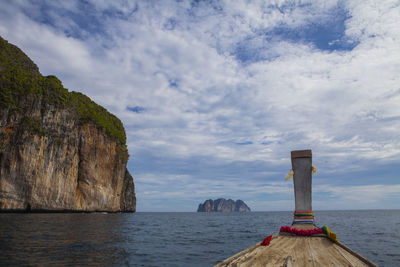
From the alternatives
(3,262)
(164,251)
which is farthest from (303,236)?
(3,262)

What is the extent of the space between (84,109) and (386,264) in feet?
231

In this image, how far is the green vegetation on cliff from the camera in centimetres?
4959

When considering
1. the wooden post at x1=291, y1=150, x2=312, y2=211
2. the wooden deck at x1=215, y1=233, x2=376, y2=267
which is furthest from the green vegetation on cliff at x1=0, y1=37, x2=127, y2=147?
the wooden deck at x1=215, y1=233, x2=376, y2=267

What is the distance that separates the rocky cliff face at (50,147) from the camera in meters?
48.4

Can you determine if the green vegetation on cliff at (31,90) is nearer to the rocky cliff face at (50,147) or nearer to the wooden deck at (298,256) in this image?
the rocky cliff face at (50,147)

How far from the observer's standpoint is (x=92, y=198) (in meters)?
65.2

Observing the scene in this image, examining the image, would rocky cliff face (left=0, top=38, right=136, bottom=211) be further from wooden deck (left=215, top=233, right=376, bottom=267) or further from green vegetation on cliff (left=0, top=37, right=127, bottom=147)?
wooden deck (left=215, top=233, right=376, bottom=267)

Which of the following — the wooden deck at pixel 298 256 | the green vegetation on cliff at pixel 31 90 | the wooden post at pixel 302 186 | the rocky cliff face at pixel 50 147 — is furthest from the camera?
the green vegetation on cliff at pixel 31 90

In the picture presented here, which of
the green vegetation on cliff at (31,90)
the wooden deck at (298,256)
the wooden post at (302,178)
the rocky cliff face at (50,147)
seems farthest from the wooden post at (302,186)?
the green vegetation on cliff at (31,90)

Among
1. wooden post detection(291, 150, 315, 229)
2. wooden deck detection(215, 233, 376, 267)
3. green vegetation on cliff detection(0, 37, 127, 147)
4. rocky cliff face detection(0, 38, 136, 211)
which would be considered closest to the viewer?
wooden deck detection(215, 233, 376, 267)

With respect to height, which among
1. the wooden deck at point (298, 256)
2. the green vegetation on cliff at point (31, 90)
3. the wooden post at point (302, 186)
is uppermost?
the green vegetation on cliff at point (31, 90)

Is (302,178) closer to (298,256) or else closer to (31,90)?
(298,256)

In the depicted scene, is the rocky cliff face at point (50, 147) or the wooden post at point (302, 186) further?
the rocky cliff face at point (50, 147)

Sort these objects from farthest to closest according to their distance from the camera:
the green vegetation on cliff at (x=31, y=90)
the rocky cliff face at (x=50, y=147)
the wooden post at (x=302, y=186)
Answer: the green vegetation on cliff at (x=31, y=90)
the rocky cliff face at (x=50, y=147)
the wooden post at (x=302, y=186)
